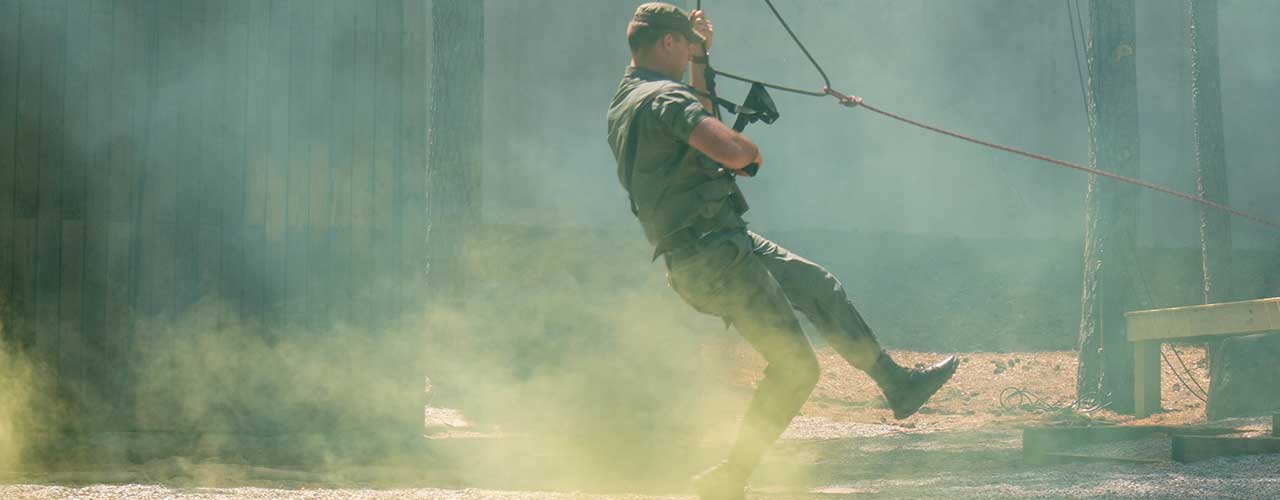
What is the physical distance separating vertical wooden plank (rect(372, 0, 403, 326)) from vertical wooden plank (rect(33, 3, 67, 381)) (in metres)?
1.77

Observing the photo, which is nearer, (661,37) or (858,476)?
(661,37)

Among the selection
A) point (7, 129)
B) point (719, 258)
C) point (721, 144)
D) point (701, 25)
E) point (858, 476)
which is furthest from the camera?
point (7, 129)

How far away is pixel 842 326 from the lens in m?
4.19

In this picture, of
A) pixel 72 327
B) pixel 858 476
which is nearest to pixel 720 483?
pixel 858 476

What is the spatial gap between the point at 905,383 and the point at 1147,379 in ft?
17.7

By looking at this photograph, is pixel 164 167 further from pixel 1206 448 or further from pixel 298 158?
pixel 1206 448

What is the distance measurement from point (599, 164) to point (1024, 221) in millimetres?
6444

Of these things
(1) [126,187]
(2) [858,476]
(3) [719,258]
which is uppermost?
(1) [126,187]

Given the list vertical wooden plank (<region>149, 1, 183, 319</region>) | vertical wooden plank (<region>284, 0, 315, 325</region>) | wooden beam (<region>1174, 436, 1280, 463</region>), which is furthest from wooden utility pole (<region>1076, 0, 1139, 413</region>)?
vertical wooden plank (<region>149, 1, 183, 319</region>)

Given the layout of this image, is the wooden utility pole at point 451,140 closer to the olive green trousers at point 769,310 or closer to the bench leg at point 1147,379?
the bench leg at point 1147,379

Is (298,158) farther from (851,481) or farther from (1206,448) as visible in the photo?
(1206,448)

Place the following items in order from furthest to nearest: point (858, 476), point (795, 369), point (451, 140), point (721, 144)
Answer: point (451, 140), point (858, 476), point (795, 369), point (721, 144)

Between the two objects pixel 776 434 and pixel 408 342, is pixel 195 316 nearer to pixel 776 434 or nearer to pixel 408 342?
pixel 408 342

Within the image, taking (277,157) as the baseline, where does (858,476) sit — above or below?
below
